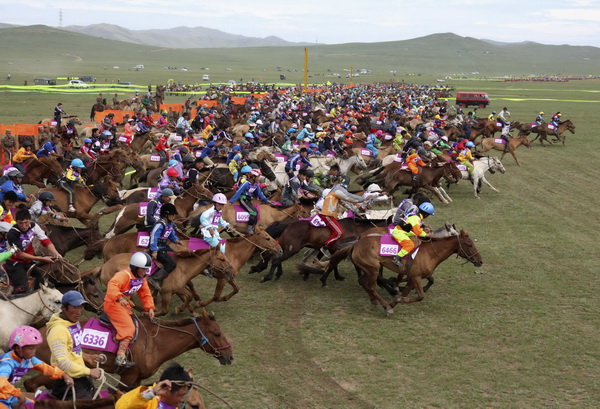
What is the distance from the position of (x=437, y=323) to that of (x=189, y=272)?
426 centimetres

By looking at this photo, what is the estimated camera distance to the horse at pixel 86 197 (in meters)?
14.1

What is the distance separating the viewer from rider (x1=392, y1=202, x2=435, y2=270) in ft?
34.9

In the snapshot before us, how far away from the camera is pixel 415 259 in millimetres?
10789

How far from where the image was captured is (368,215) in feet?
44.8

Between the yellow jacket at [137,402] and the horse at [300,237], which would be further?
the horse at [300,237]

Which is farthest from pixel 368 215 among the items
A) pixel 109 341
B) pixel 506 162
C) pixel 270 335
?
pixel 506 162

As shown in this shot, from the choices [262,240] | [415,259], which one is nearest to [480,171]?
[415,259]

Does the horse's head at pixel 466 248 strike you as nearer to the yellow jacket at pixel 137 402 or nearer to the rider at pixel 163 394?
the rider at pixel 163 394

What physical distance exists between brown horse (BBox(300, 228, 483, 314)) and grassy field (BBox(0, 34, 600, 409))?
0.31m

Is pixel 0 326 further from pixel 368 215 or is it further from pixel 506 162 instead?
pixel 506 162

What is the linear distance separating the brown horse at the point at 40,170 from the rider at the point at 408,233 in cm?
1075

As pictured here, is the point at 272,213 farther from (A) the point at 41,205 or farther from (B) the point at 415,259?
(A) the point at 41,205

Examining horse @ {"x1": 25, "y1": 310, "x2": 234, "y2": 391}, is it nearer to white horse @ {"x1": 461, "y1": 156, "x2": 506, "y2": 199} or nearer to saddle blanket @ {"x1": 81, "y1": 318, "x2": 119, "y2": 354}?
saddle blanket @ {"x1": 81, "y1": 318, "x2": 119, "y2": 354}

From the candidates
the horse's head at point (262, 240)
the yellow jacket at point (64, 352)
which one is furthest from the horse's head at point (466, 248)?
the yellow jacket at point (64, 352)
